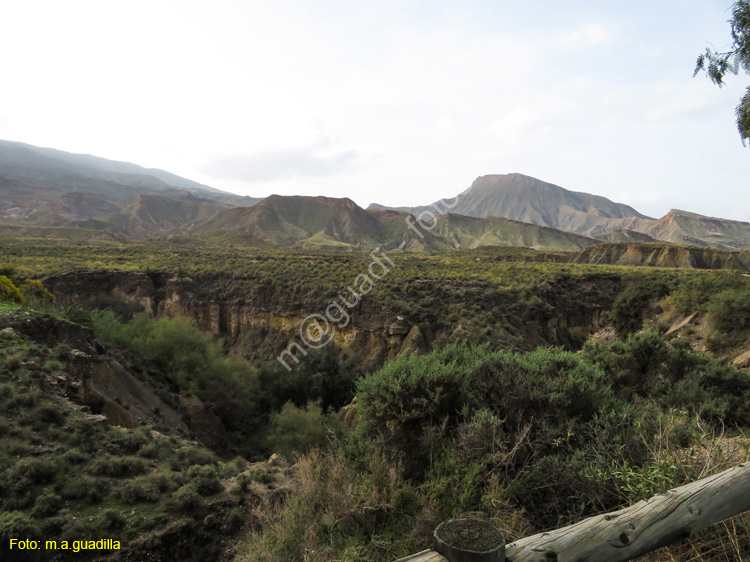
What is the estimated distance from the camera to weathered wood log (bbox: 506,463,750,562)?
2.60 m

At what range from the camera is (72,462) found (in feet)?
24.3

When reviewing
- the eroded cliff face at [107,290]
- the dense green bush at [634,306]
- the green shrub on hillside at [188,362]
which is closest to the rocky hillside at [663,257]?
the dense green bush at [634,306]

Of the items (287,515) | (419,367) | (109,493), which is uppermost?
(419,367)

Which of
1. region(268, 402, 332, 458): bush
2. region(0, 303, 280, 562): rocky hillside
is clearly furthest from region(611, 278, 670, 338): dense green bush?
region(0, 303, 280, 562): rocky hillside

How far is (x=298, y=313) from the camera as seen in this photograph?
86.2ft

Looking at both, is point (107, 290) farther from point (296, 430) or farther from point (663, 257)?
point (663, 257)

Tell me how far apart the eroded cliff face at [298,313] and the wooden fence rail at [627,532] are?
17379 mm

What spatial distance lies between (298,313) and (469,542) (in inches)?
963

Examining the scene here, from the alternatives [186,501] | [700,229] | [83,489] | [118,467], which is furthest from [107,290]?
[700,229]

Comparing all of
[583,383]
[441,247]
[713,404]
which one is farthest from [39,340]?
[441,247]

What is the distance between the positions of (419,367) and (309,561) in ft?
10.0

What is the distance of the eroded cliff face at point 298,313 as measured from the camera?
22.2 m

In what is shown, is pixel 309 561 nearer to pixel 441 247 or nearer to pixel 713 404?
pixel 713 404

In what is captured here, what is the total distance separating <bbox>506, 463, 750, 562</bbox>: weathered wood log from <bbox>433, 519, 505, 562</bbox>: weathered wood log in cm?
19
